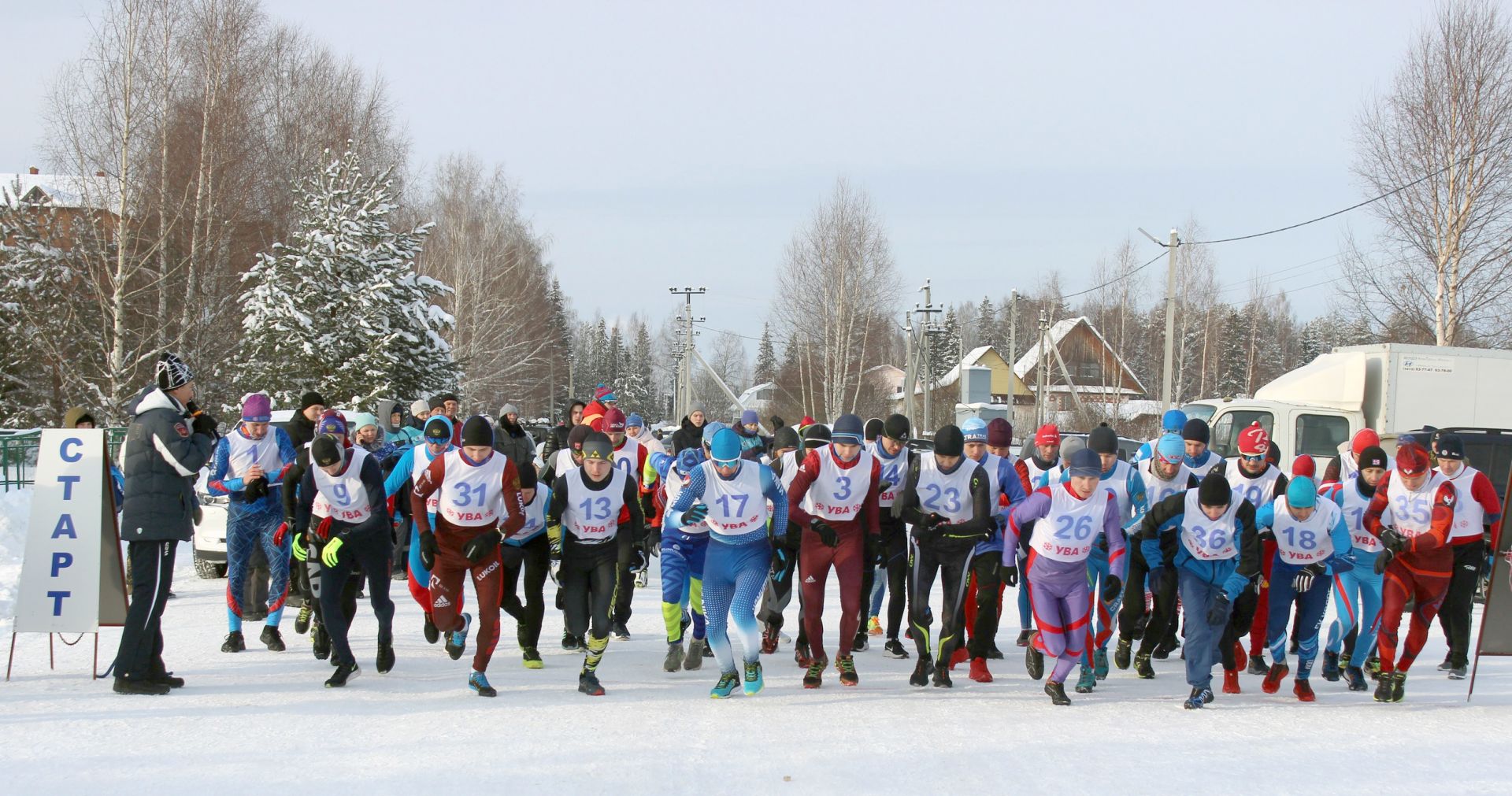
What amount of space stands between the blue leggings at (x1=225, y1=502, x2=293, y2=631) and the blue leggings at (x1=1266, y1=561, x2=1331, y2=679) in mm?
7610

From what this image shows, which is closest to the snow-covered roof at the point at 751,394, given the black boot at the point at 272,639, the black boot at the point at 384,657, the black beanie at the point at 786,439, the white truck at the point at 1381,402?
the white truck at the point at 1381,402

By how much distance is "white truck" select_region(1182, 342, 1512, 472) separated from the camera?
17.3 meters

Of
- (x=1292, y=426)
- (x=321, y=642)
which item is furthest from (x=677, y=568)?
(x=1292, y=426)

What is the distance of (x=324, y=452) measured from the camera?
778 cm

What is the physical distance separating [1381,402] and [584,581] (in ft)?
48.3

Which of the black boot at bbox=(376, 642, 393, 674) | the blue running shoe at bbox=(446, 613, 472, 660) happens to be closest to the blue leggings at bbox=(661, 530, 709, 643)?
the blue running shoe at bbox=(446, 613, 472, 660)

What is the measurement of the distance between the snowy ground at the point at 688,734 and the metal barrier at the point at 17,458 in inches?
483

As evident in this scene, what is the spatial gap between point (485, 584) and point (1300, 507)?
5.78 meters

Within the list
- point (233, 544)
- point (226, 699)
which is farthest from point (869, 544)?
point (233, 544)

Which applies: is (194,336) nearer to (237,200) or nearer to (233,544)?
(237,200)

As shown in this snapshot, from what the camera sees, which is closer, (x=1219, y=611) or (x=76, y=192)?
(x=1219, y=611)

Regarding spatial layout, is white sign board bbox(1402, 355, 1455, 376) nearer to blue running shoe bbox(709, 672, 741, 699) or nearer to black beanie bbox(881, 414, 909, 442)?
black beanie bbox(881, 414, 909, 442)

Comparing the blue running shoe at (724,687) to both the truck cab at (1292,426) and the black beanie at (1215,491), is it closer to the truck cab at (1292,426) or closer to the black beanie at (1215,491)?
the black beanie at (1215,491)

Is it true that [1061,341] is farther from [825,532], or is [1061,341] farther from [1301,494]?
[825,532]
